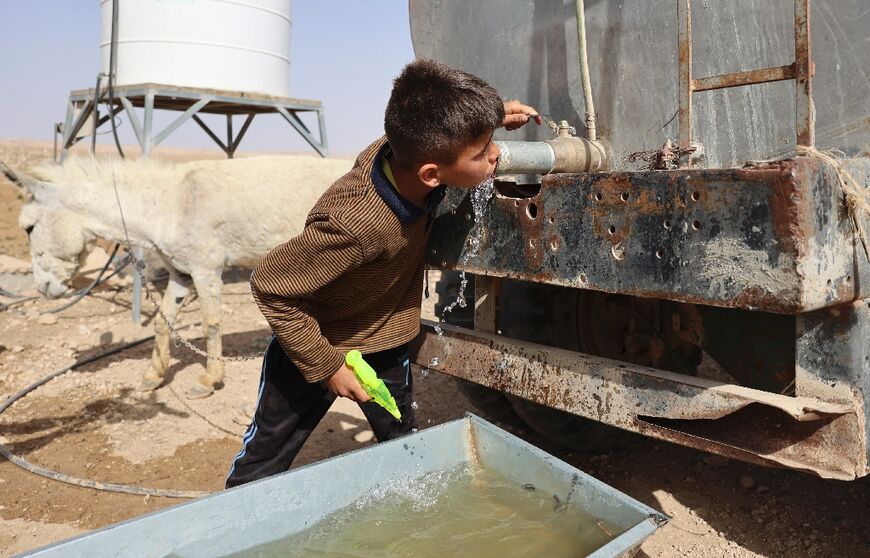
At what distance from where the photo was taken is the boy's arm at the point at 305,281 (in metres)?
1.93

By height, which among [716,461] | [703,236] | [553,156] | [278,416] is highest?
[553,156]

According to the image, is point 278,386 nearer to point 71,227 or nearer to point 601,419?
point 601,419

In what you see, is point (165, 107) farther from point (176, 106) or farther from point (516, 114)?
point (516, 114)

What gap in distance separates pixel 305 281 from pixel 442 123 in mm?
606

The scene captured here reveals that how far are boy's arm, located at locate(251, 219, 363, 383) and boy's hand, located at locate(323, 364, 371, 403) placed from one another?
0.07ft

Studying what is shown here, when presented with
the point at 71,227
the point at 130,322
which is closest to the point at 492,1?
the point at 71,227

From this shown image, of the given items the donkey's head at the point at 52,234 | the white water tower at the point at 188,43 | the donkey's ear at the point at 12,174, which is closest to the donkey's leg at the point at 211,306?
the donkey's head at the point at 52,234

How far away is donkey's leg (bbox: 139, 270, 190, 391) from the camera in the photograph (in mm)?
5020

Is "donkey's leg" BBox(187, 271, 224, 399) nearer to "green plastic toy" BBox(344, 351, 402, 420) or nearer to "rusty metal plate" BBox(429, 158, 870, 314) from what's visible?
"green plastic toy" BBox(344, 351, 402, 420)

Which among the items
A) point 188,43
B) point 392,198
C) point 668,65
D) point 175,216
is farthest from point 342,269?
point 188,43

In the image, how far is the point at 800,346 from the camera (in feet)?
5.70

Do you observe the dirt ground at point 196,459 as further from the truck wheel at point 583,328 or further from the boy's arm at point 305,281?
the boy's arm at point 305,281

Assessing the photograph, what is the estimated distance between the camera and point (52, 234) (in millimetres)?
5348

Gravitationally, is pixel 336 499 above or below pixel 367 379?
below
